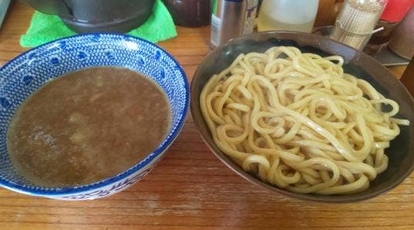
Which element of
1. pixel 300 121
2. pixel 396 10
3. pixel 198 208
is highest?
pixel 396 10

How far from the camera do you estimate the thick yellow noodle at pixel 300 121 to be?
699 millimetres

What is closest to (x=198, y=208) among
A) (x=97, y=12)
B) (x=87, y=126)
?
(x=87, y=126)

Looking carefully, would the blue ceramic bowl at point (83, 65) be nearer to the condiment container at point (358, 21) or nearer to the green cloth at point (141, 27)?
the green cloth at point (141, 27)

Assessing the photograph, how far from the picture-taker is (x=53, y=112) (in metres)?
0.74

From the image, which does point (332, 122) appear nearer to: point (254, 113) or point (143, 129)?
point (254, 113)

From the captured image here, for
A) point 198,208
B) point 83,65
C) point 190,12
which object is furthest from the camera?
point 190,12

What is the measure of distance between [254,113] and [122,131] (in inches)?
10.7

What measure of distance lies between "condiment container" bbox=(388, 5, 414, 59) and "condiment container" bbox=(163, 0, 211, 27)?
517 mm

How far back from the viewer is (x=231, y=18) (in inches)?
36.4

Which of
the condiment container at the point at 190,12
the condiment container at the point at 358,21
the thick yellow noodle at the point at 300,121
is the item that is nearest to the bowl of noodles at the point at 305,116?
the thick yellow noodle at the point at 300,121

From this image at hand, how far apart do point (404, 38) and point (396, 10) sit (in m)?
0.11

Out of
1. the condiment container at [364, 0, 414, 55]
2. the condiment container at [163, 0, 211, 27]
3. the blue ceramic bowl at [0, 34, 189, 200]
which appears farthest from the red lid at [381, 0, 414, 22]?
the blue ceramic bowl at [0, 34, 189, 200]

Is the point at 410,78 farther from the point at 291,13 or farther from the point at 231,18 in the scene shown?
the point at 231,18

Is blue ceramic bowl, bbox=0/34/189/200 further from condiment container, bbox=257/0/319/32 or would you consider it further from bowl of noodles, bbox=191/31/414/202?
condiment container, bbox=257/0/319/32
